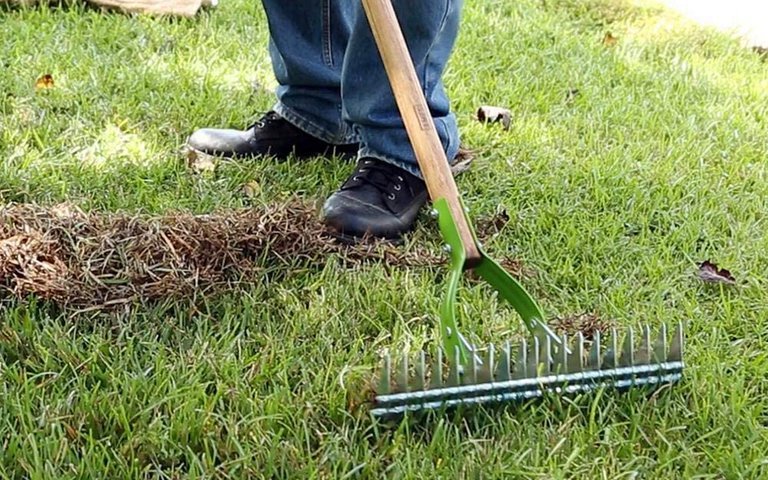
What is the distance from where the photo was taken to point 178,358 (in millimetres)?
1237

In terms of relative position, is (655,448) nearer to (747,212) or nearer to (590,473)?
(590,473)

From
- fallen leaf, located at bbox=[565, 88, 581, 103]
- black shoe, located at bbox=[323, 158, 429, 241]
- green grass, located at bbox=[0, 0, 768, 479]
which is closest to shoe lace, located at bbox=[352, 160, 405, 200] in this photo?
black shoe, located at bbox=[323, 158, 429, 241]

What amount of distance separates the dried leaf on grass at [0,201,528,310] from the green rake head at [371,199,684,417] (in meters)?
0.37

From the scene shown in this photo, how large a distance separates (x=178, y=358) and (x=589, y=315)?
2.06 ft

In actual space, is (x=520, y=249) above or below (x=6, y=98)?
above

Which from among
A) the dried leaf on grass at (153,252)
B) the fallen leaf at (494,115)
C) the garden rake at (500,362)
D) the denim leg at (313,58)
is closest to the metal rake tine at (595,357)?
the garden rake at (500,362)

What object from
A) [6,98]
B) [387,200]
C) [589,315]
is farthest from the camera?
[6,98]

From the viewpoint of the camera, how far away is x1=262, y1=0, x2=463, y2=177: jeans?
1.67m

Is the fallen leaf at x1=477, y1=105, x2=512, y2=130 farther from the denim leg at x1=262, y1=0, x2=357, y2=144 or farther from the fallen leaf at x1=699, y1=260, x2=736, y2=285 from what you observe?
the fallen leaf at x1=699, y1=260, x2=736, y2=285

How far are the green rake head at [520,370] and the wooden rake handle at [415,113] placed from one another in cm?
16

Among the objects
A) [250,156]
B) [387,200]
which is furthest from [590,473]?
[250,156]

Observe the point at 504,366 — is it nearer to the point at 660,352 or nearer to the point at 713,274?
the point at 660,352

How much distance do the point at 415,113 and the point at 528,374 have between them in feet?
1.51

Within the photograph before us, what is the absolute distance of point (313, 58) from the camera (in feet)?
6.35
